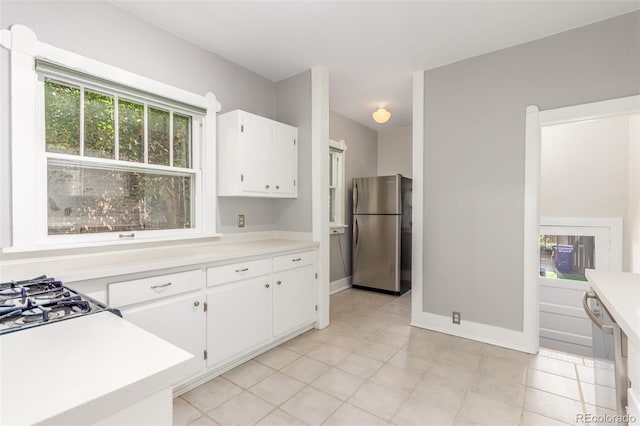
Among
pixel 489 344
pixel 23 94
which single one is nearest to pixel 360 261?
pixel 489 344

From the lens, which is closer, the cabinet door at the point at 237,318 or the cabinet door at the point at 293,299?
the cabinet door at the point at 237,318

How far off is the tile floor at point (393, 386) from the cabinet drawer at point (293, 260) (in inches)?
27.1

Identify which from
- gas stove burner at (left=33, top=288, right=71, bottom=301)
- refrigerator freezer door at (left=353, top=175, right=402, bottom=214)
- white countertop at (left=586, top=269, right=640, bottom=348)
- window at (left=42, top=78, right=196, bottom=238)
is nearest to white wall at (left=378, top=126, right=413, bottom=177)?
refrigerator freezer door at (left=353, top=175, right=402, bottom=214)

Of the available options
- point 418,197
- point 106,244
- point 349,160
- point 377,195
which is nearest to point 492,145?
point 418,197

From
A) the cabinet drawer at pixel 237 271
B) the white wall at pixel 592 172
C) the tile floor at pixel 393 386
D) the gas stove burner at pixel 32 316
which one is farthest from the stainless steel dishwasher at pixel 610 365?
the white wall at pixel 592 172

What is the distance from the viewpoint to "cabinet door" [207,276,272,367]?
2.11 meters

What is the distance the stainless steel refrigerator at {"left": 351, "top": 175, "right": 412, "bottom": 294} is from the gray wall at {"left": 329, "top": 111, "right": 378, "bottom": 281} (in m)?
0.16

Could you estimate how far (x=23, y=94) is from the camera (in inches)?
67.3

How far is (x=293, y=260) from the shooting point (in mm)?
2781

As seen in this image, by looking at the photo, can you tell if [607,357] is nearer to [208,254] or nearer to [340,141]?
[208,254]

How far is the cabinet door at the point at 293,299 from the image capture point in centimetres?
261

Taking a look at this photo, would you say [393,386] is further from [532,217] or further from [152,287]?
[532,217]

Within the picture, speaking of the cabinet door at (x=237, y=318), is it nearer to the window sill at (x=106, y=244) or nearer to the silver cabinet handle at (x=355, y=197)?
the window sill at (x=106, y=244)

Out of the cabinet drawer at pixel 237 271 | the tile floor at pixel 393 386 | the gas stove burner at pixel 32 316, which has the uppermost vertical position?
the gas stove burner at pixel 32 316
